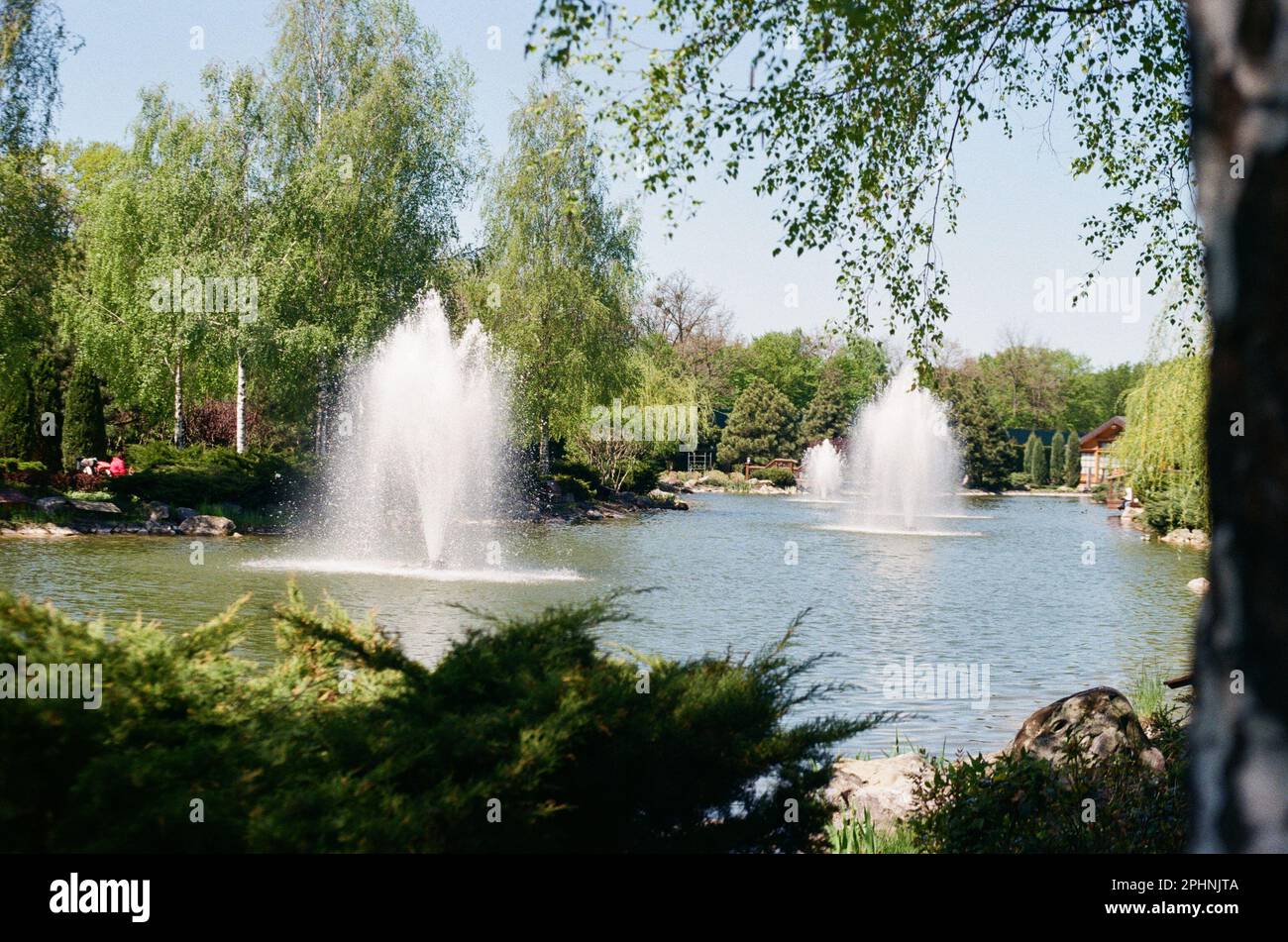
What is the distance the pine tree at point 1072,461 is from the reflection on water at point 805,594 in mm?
45449

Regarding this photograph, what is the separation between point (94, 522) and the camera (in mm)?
21891

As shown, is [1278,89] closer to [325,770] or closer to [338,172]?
[325,770]

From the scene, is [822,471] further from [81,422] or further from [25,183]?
[25,183]

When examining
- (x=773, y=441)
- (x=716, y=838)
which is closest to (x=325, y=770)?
(x=716, y=838)

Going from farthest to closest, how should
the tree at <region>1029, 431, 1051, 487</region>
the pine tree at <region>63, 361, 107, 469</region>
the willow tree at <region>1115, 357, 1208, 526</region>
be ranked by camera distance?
the tree at <region>1029, 431, 1051, 487</region> → the pine tree at <region>63, 361, 107, 469</region> → the willow tree at <region>1115, 357, 1208, 526</region>

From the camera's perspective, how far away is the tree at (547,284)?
3303 centimetres

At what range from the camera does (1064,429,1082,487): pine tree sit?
6994 centimetres

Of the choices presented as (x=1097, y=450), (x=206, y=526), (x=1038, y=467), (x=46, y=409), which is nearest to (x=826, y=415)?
(x=1038, y=467)

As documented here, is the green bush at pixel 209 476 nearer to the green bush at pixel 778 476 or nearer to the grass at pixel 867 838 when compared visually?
the grass at pixel 867 838

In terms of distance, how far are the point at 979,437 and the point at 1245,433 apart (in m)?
63.0

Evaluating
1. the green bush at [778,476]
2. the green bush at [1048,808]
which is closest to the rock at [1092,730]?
the green bush at [1048,808]

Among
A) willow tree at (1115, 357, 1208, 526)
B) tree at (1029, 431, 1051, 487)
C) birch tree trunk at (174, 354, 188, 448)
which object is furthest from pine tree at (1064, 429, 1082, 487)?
birch tree trunk at (174, 354, 188, 448)

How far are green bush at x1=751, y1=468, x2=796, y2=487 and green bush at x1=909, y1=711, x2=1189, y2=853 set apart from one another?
5205 centimetres

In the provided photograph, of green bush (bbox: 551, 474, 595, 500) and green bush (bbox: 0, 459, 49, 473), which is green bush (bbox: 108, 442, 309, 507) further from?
green bush (bbox: 551, 474, 595, 500)
